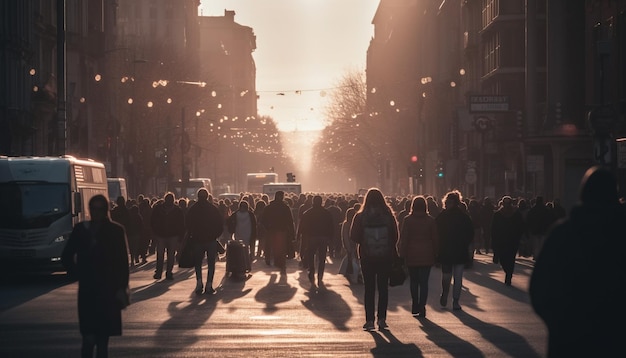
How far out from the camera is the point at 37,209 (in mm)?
29703

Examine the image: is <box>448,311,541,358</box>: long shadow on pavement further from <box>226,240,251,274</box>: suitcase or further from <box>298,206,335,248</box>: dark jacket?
<box>226,240,251,274</box>: suitcase

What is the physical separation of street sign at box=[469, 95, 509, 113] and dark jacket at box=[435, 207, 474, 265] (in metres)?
31.8

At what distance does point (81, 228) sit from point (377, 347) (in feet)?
15.5

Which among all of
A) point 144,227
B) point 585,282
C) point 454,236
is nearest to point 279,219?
point 144,227

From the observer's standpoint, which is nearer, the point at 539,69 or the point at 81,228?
the point at 81,228

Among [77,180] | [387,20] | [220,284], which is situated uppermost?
[387,20]

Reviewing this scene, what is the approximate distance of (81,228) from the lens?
1182 centimetres

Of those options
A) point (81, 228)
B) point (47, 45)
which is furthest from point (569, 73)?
point (81, 228)

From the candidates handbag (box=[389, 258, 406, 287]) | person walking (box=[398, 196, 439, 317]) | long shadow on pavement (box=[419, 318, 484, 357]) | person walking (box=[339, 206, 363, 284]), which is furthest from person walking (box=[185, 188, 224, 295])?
handbag (box=[389, 258, 406, 287])

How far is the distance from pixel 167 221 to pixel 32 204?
3.57 metres

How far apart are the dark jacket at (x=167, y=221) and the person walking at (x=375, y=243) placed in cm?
1091

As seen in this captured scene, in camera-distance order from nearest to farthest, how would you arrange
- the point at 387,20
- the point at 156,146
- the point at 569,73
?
the point at 569,73
the point at 156,146
the point at 387,20

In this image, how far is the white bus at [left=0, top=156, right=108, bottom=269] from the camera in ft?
95.1

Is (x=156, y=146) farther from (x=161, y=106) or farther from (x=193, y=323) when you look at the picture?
(x=193, y=323)
